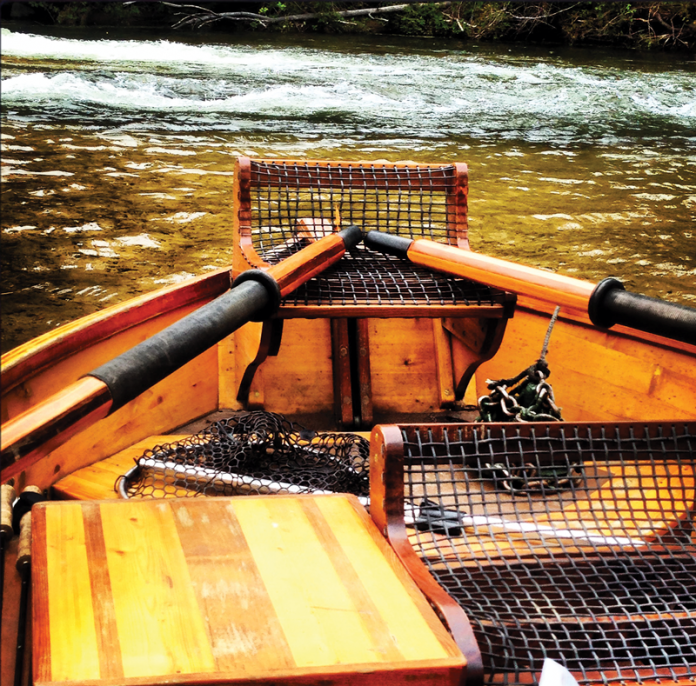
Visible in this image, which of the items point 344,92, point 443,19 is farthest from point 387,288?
point 443,19

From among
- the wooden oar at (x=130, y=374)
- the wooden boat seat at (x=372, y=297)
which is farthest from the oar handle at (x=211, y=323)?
the wooden boat seat at (x=372, y=297)

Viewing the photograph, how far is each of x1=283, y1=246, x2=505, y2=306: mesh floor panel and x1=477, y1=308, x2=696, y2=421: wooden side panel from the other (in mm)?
380

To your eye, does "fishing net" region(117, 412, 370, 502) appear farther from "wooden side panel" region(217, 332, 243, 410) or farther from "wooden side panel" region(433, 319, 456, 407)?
"wooden side panel" region(433, 319, 456, 407)

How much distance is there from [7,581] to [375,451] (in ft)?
2.51

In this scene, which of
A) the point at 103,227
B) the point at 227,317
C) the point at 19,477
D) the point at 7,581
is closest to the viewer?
the point at 7,581

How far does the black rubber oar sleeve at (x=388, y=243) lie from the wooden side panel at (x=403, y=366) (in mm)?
341

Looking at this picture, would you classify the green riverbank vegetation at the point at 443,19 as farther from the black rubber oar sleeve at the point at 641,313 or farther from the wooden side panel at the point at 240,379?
the black rubber oar sleeve at the point at 641,313

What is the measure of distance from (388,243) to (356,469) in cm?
94

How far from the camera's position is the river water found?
5.82 meters

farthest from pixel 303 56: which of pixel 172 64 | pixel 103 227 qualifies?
pixel 103 227

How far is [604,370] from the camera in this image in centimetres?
261

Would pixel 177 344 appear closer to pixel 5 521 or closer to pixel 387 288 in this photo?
pixel 5 521

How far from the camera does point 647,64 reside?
566 inches

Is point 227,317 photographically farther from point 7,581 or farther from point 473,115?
point 473,115
